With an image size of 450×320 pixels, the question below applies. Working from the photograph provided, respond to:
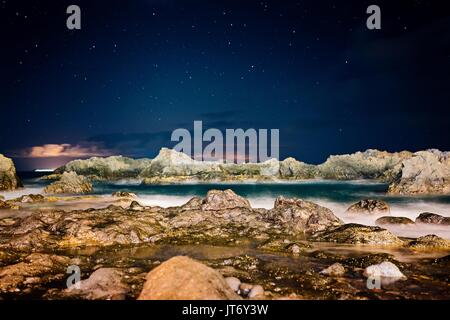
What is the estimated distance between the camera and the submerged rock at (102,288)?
26.3 ft

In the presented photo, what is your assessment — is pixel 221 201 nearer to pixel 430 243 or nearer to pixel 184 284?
pixel 430 243

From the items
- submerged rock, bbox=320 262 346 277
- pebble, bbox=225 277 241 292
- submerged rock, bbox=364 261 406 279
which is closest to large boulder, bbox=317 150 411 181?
submerged rock, bbox=364 261 406 279

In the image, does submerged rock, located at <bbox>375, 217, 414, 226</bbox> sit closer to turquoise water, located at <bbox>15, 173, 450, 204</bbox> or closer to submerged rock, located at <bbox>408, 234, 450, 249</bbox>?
submerged rock, located at <bbox>408, 234, 450, 249</bbox>

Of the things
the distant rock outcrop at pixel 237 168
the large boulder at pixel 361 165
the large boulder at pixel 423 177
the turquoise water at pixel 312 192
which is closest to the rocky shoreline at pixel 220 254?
the turquoise water at pixel 312 192

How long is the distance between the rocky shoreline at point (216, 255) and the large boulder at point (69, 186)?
25.0m

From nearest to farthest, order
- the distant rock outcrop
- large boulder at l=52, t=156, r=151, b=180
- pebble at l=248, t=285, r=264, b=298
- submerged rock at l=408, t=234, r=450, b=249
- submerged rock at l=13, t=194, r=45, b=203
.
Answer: pebble at l=248, t=285, r=264, b=298 < submerged rock at l=408, t=234, r=450, b=249 < submerged rock at l=13, t=194, r=45, b=203 < the distant rock outcrop < large boulder at l=52, t=156, r=151, b=180

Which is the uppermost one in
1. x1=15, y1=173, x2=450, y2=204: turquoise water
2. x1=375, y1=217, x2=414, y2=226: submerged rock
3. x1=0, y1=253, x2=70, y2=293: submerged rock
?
x1=0, y1=253, x2=70, y2=293: submerged rock

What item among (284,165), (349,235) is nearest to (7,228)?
(349,235)

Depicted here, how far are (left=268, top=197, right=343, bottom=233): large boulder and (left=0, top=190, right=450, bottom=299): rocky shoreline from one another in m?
0.07

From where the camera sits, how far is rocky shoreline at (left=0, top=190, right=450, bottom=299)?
8.36m

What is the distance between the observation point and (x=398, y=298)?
27.2 feet

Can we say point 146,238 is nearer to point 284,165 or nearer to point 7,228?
point 7,228

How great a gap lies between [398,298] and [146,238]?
38.5 ft
